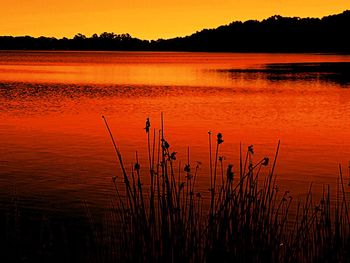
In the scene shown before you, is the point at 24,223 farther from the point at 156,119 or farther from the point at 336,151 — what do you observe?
the point at 156,119

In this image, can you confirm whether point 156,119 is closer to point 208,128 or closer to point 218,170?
point 208,128

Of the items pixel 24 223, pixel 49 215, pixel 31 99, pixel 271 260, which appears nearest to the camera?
pixel 271 260

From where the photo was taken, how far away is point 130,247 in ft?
28.5

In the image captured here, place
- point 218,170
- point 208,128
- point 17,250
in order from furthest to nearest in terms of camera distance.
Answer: point 208,128, point 218,170, point 17,250

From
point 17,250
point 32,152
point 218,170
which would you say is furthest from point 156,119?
point 17,250

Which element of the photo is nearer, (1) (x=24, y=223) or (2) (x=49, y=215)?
(1) (x=24, y=223)

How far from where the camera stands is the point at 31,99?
167 feet

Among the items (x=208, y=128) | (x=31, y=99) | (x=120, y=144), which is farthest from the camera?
(x=31, y=99)

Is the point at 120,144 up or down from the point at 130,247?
down

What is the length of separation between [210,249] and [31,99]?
44.4m

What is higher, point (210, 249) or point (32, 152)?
point (210, 249)

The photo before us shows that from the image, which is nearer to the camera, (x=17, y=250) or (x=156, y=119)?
(x=17, y=250)

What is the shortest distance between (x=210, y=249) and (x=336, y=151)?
18.4 metres

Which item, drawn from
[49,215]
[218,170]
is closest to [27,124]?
[218,170]
